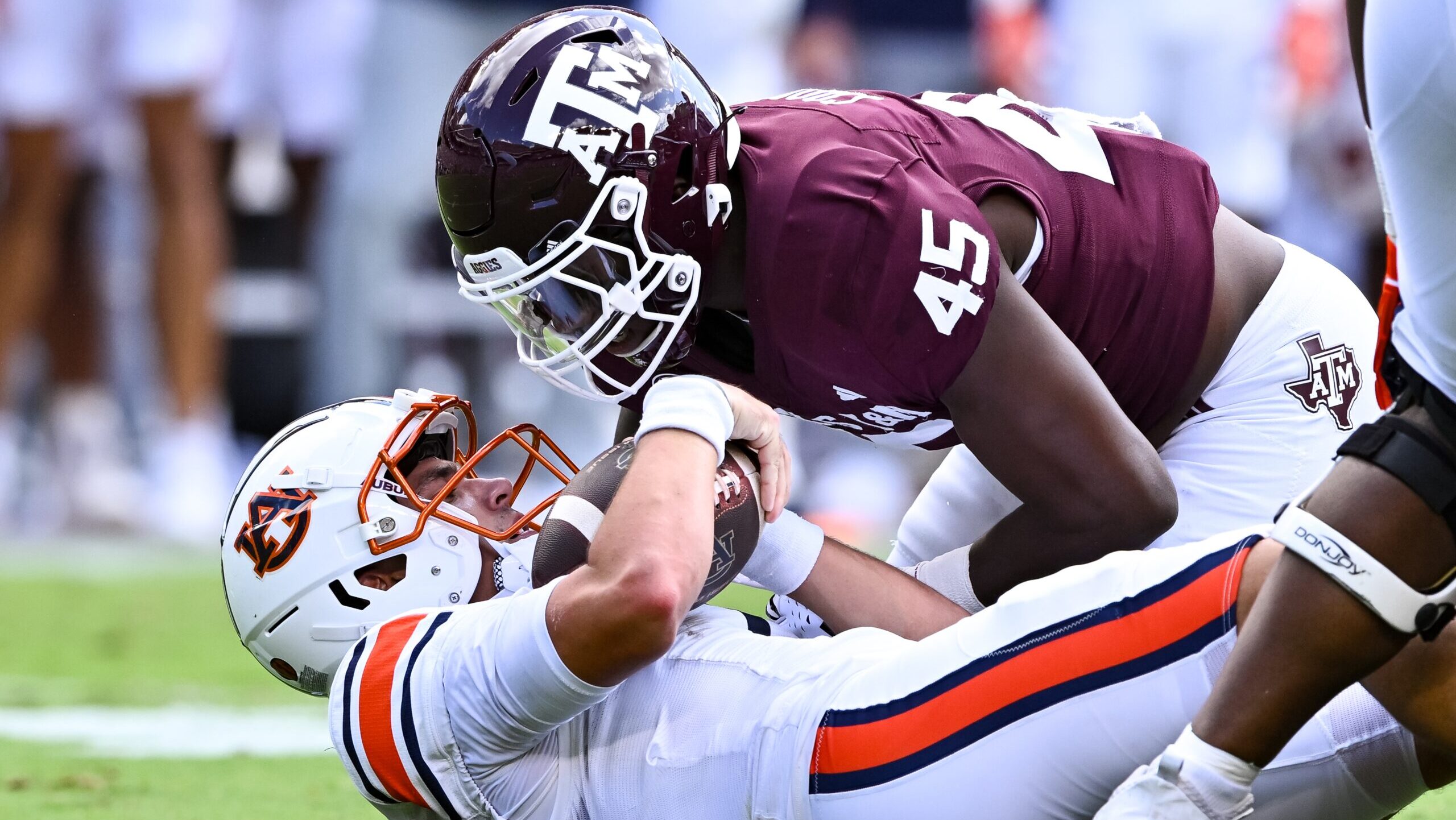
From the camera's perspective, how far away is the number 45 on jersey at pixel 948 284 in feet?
7.77

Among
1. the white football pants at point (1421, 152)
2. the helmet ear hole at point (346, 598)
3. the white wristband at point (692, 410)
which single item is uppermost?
the white football pants at point (1421, 152)

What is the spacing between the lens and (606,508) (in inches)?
89.4

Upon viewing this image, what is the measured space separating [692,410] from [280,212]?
6.43 m

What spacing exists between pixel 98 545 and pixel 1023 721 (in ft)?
17.4

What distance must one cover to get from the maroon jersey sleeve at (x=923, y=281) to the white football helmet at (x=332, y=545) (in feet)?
1.77

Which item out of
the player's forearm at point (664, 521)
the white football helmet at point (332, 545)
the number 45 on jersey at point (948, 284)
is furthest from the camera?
the white football helmet at point (332, 545)

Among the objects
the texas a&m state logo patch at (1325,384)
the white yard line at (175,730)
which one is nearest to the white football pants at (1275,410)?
the texas a&m state logo patch at (1325,384)

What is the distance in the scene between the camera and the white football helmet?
247 cm

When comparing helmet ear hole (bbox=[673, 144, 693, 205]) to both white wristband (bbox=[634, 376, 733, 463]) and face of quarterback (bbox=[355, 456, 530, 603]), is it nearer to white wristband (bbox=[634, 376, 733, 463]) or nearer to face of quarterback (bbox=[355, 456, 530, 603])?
white wristband (bbox=[634, 376, 733, 463])

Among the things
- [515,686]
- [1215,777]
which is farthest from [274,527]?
[1215,777]

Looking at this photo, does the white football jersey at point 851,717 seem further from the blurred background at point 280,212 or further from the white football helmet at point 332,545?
the blurred background at point 280,212

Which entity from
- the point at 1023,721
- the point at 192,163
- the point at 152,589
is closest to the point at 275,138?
the point at 192,163

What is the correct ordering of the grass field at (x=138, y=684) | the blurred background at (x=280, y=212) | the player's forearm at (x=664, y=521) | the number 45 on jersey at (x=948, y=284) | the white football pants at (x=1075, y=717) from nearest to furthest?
the white football pants at (x=1075, y=717)
the player's forearm at (x=664, y=521)
the number 45 on jersey at (x=948, y=284)
the grass field at (x=138, y=684)
the blurred background at (x=280, y=212)

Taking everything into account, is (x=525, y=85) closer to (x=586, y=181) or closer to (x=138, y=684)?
(x=586, y=181)
